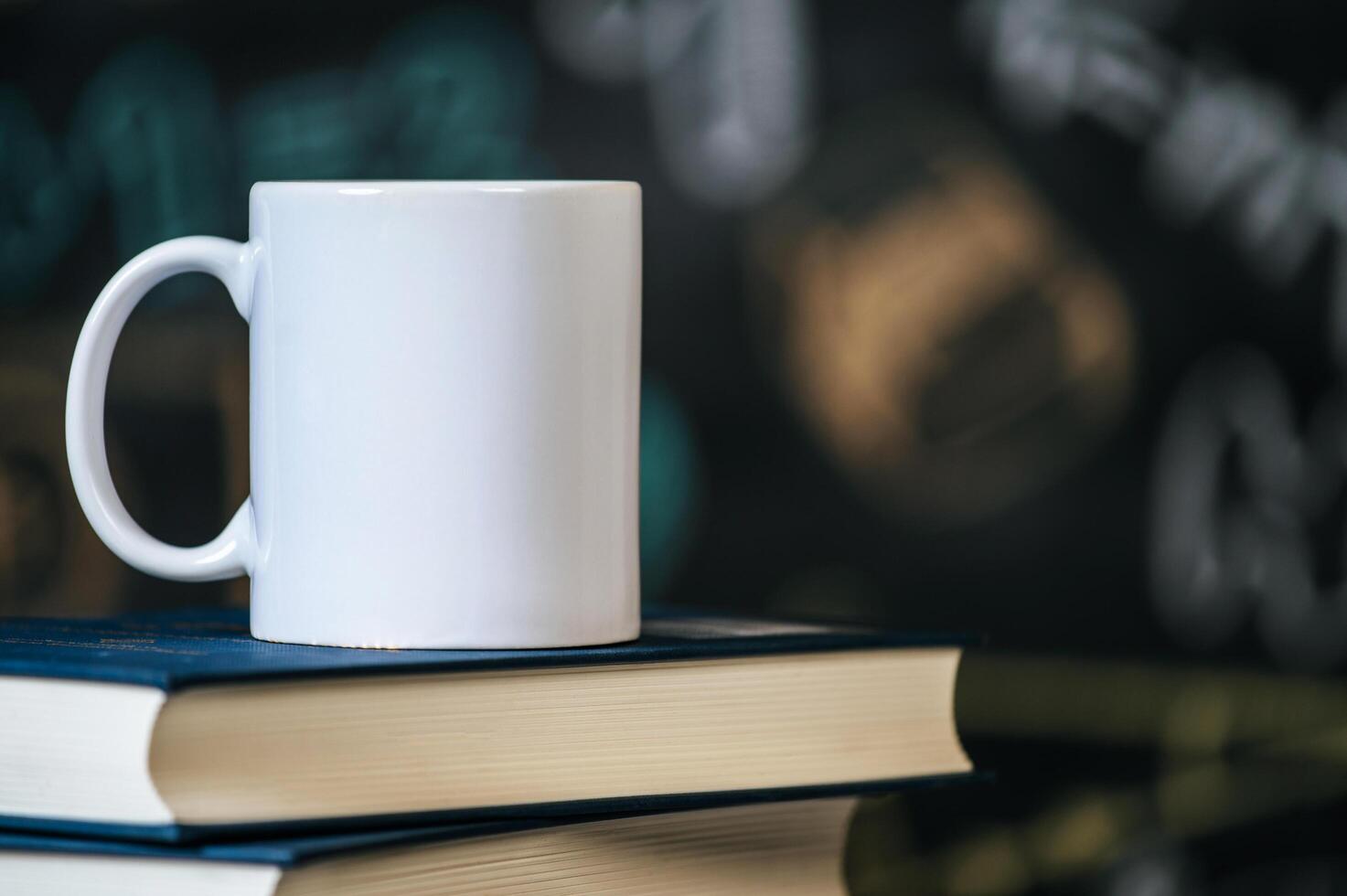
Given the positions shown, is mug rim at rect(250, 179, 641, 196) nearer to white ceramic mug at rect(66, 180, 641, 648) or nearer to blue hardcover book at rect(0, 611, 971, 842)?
white ceramic mug at rect(66, 180, 641, 648)

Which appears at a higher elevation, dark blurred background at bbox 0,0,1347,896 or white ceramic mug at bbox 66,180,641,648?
dark blurred background at bbox 0,0,1347,896

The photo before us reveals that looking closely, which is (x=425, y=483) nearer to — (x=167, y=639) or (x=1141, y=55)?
(x=167, y=639)

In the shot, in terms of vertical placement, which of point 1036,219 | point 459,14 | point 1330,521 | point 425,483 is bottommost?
point 425,483

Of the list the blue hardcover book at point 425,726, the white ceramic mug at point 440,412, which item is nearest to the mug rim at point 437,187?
the white ceramic mug at point 440,412

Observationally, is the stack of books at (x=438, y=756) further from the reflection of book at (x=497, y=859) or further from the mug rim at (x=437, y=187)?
the mug rim at (x=437, y=187)

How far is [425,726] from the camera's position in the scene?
462 millimetres

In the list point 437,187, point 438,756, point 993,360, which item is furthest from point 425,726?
point 993,360

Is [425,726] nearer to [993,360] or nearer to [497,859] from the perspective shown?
[497,859]

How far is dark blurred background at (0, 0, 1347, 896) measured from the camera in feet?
2.82

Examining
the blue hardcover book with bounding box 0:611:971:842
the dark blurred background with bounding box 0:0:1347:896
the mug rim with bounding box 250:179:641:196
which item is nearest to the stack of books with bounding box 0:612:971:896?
the blue hardcover book with bounding box 0:611:971:842

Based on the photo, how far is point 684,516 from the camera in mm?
895

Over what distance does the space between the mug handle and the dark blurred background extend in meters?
0.38

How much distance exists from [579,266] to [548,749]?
141 millimetres

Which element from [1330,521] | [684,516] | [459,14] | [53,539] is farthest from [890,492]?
[53,539]
